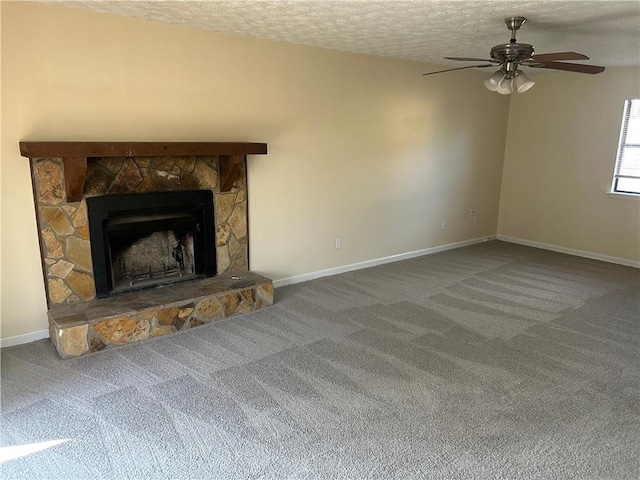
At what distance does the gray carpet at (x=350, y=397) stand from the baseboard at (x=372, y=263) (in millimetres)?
511

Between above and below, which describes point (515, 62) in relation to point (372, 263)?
above

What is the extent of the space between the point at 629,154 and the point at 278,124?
4355mm

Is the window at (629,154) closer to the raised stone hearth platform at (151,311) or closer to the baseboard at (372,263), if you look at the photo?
the baseboard at (372,263)

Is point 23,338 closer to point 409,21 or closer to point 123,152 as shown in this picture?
point 123,152

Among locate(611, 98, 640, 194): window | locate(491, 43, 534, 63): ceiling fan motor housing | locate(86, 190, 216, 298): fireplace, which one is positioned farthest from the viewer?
locate(611, 98, 640, 194): window

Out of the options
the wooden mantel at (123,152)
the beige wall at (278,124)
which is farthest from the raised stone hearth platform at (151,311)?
the wooden mantel at (123,152)

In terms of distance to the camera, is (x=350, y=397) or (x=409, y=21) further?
(x=409, y=21)

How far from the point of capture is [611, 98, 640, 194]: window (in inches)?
212

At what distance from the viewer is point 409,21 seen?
127 inches

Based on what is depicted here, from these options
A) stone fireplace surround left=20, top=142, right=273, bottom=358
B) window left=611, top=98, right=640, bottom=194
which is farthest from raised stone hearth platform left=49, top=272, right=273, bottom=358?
window left=611, top=98, right=640, bottom=194

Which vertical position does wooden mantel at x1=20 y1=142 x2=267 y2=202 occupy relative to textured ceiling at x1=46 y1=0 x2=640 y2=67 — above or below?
below

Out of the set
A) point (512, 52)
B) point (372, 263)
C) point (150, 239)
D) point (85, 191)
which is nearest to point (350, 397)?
point (150, 239)

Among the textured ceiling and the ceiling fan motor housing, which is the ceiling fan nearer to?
the ceiling fan motor housing

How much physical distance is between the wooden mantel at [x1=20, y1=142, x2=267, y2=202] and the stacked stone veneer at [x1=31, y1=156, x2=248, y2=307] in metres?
0.10
